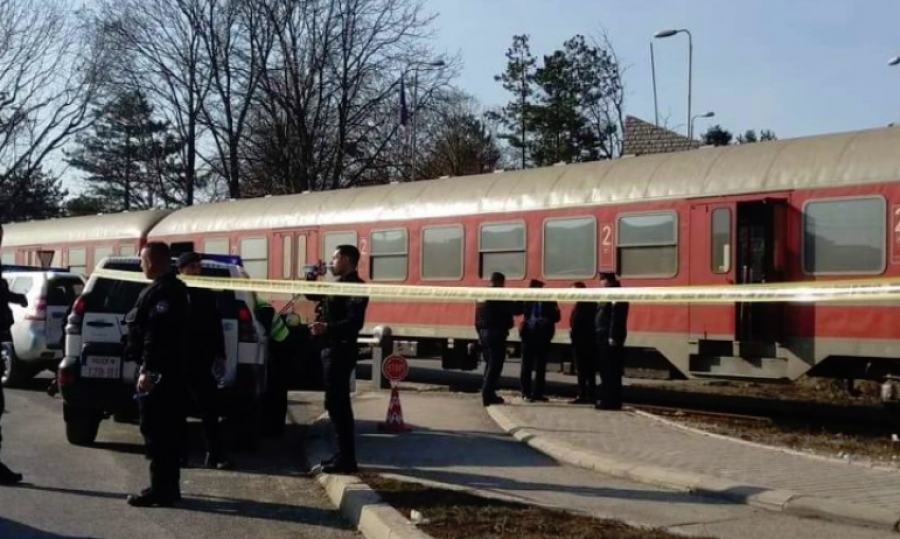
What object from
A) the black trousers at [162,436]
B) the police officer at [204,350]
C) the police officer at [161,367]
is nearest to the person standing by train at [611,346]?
the police officer at [204,350]

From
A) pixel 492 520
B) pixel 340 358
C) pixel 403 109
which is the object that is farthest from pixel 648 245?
pixel 403 109

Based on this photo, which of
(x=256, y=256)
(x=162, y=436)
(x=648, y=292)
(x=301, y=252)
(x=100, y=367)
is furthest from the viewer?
(x=256, y=256)

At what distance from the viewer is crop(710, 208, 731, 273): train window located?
13.6 meters

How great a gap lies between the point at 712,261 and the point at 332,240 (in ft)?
→ 27.7

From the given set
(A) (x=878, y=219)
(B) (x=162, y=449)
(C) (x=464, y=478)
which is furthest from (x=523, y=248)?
(B) (x=162, y=449)

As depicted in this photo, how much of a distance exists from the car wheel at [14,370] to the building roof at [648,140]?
20.2 m

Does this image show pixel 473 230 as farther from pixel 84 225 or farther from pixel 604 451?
pixel 84 225

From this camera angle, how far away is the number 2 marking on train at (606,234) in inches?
593

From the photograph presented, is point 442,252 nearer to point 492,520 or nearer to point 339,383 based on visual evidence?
point 339,383

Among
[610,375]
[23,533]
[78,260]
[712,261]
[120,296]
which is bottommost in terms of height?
[23,533]

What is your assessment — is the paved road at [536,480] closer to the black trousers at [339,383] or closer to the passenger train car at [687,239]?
the black trousers at [339,383]

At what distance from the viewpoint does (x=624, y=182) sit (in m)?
15.1

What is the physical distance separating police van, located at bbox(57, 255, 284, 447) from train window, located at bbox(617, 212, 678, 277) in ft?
20.3

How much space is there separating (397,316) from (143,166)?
136 ft
